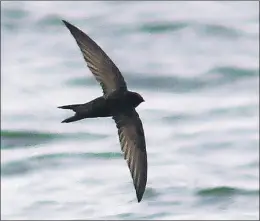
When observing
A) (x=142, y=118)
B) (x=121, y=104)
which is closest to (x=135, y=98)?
(x=121, y=104)

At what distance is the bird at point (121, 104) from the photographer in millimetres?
3531

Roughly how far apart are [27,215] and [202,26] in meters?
3.90

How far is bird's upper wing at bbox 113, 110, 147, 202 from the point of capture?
3.64 m

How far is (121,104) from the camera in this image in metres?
3.54

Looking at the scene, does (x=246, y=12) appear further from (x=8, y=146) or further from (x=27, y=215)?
(x=27, y=215)

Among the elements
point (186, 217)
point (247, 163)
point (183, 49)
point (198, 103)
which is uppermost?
point (183, 49)

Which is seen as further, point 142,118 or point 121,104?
point 142,118

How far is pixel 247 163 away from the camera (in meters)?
8.54

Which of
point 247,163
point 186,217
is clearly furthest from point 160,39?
point 186,217

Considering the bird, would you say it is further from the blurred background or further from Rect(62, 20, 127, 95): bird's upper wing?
the blurred background

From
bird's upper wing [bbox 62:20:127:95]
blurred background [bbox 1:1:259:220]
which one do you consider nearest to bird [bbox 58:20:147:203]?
bird's upper wing [bbox 62:20:127:95]

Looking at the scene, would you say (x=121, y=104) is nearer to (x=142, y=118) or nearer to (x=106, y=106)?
(x=106, y=106)

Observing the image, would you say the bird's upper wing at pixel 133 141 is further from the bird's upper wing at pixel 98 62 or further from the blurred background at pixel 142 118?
the blurred background at pixel 142 118

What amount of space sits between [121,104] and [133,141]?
8.4 inches
